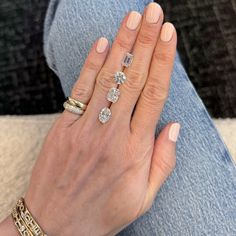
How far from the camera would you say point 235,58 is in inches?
42.1

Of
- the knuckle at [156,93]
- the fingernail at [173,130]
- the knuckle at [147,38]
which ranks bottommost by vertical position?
the fingernail at [173,130]

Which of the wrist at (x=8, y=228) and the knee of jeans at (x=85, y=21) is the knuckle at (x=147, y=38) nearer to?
the knee of jeans at (x=85, y=21)

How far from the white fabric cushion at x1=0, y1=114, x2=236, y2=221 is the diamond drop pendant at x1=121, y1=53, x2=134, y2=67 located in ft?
1.33

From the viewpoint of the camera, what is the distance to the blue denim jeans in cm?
69

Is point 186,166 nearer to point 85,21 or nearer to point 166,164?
point 166,164

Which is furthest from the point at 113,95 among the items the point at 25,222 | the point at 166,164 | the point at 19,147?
the point at 19,147

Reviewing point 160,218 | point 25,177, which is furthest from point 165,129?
point 25,177

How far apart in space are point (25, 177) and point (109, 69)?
41 cm

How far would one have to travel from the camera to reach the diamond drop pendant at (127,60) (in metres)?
0.67

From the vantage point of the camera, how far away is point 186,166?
0.70 m

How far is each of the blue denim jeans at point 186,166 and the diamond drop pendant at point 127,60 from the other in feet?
0.24

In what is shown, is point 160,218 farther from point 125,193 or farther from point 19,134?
point 19,134

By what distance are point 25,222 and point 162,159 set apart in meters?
0.23

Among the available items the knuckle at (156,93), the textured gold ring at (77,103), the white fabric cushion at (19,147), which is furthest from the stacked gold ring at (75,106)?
the white fabric cushion at (19,147)
